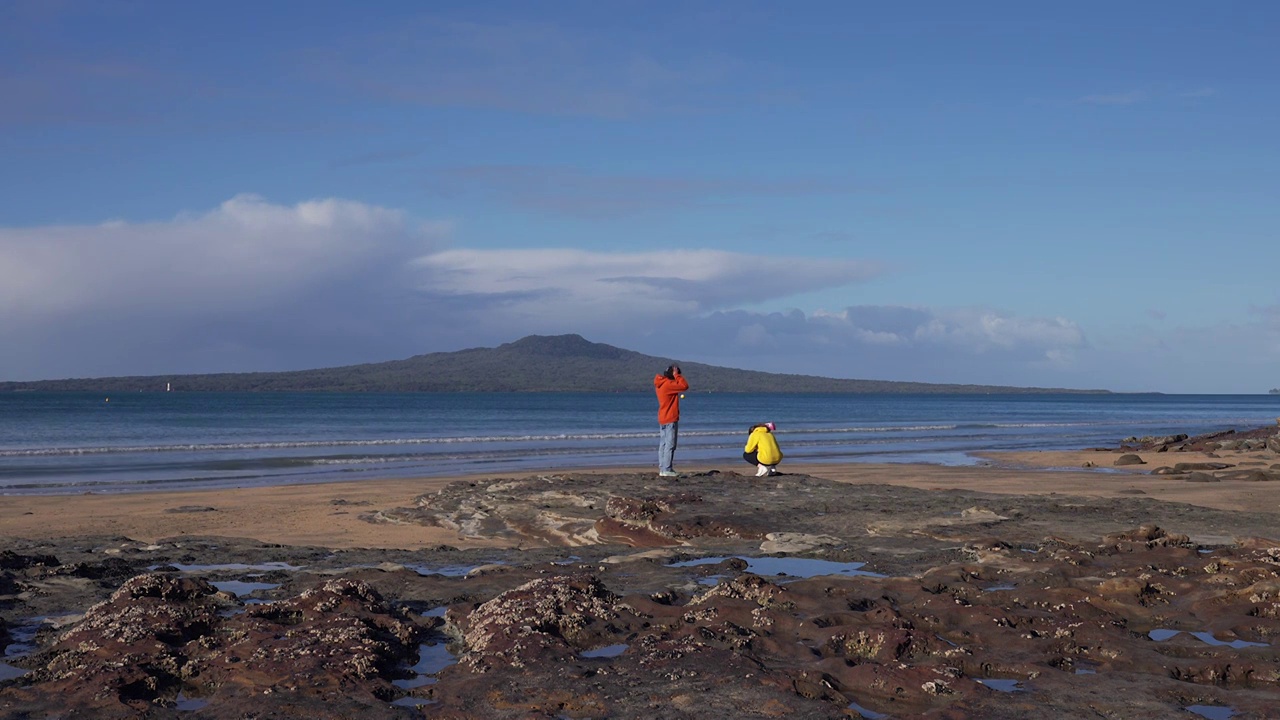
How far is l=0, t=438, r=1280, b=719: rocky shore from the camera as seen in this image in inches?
221

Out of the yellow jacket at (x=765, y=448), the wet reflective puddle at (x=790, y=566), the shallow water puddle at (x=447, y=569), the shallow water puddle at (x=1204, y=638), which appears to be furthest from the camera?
the yellow jacket at (x=765, y=448)

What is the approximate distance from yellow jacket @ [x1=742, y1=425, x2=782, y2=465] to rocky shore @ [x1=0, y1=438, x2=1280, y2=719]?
24.8 ft

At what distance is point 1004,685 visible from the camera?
5.98 meters

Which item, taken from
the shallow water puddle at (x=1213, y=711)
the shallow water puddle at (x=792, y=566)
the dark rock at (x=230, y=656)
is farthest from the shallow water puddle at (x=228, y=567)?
the shallow water puddle at (x=1213, y=711)

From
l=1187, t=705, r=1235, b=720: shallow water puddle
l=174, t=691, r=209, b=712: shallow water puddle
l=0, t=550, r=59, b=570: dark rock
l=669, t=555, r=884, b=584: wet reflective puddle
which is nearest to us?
l=1187, t=705, r=1235, b=720: shallow water puddle

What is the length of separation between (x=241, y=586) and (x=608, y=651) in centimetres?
404

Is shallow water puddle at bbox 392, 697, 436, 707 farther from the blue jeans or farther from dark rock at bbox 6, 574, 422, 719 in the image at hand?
the blue jeans

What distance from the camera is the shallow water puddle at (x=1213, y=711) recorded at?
5.38m

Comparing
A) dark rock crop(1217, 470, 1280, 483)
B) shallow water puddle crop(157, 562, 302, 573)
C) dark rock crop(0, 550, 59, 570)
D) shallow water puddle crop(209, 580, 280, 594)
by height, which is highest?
dark rock crop(0, 550, 59, 570)

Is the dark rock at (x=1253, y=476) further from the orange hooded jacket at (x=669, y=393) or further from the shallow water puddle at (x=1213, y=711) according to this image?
the shallow water puddle at (x=1213, y=711)

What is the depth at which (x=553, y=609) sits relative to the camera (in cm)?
702

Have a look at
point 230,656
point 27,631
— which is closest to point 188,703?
point 230,656

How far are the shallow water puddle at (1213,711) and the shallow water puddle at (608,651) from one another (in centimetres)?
325

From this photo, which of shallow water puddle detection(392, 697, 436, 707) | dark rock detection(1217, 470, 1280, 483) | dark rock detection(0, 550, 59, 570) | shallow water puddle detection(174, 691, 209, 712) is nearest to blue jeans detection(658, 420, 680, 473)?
dark rock detection(0, 550, 59, 570)
